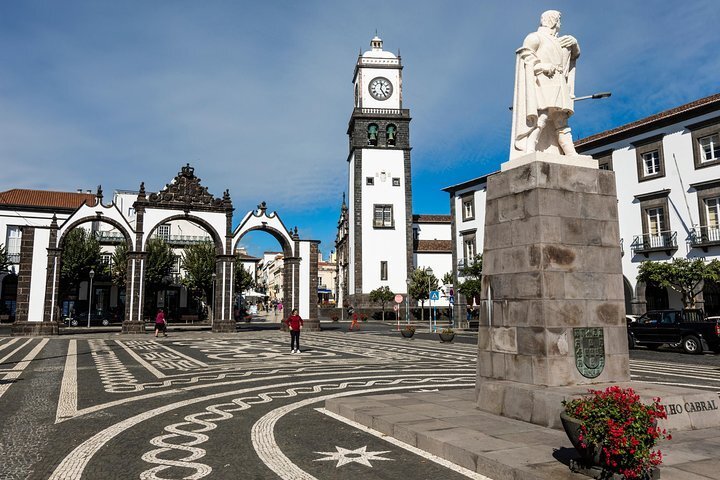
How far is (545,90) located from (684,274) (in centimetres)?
2172

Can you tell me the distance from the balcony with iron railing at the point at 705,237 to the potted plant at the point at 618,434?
26.9 meters

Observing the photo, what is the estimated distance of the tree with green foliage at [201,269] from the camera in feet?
170

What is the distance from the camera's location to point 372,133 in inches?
2383

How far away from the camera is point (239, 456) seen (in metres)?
5.96

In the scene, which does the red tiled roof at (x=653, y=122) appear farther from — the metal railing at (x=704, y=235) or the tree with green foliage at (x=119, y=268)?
the tree with green foliage at (x=119, y=268)

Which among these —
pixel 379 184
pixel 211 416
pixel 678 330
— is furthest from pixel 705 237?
pixel 379 184

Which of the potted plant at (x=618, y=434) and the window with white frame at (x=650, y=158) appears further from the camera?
the window with white frame at (x=650, y=158)

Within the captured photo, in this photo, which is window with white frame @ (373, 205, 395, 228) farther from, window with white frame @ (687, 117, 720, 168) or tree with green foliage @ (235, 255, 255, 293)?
window with white frame @ (687, 117, 720, 168)

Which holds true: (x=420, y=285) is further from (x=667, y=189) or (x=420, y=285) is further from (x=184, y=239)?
(x=667, y=189)

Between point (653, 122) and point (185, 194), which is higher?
point (653, 122)

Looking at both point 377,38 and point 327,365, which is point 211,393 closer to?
point 327,365

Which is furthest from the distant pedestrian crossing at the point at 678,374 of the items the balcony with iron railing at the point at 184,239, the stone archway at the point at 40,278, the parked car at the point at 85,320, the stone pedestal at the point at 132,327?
the balcony with iron railing at the point at 184,239

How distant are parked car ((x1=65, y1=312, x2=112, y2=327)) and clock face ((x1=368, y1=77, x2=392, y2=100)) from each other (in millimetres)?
36077

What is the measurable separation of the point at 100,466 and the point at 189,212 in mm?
30742
